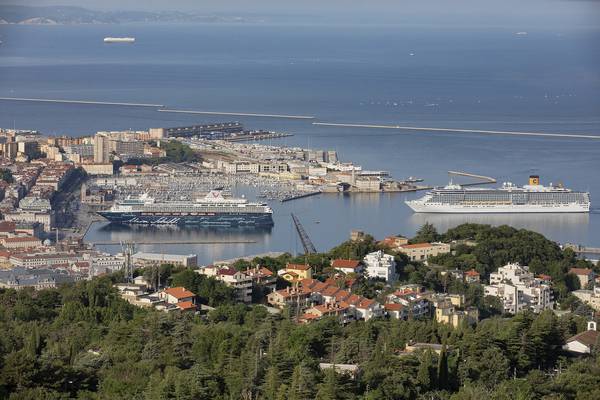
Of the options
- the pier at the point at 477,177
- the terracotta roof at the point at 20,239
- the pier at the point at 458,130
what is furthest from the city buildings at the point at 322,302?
the pier at the point at 458,130

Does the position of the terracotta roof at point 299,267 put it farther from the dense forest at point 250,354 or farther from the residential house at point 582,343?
the residential house at point 582,343

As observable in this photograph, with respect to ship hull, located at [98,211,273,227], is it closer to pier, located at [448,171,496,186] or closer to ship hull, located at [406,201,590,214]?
ship hull, located at [406,201,590,214]

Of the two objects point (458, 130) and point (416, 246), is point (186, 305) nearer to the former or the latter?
point (416, 246)

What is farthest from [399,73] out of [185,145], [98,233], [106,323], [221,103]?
[106,323]

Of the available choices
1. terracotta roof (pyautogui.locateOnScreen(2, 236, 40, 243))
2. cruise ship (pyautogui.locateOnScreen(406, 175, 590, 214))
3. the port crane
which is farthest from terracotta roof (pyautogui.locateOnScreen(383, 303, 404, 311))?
cruise ship (pyautogui.locateOnScreen(406, 175, 590, 214))

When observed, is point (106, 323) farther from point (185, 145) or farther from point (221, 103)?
point (221, 103)

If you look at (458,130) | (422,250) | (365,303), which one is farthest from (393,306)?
(458,130)
